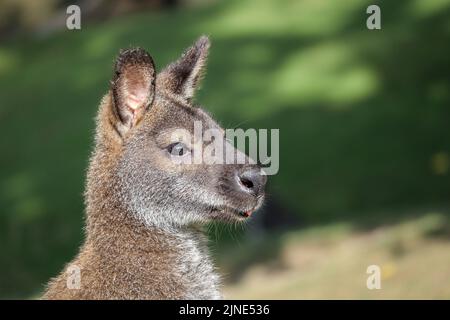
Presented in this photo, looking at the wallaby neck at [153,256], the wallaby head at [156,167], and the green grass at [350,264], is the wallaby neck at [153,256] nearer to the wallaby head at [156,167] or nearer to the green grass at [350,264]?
the wallaby head at [156,167]

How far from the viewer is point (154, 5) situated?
26.7 meters

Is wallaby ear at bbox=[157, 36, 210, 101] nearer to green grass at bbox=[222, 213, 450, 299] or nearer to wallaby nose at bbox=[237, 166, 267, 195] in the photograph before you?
wallaby nose at bbox=[237, 166, 267, 195]

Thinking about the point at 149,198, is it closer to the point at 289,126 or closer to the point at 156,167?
the point at 156,167

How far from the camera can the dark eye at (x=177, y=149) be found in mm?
6930

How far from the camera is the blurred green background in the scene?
41.2ft

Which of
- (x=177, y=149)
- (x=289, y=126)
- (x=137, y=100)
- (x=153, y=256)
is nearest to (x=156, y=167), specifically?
(x=177, y=149)

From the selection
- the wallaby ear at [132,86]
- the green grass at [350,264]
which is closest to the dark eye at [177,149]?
the wallaby ear at [132,86]

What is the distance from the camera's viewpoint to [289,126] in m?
18.9

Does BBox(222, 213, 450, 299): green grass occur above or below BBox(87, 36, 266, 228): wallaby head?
above

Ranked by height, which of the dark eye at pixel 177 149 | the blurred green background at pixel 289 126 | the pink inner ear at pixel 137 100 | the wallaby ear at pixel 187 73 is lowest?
the dark eye at pixel 177 149

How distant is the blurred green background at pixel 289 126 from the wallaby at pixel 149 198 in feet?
10.8

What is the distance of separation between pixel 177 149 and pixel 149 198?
365 millimetres

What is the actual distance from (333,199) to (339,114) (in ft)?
8.92

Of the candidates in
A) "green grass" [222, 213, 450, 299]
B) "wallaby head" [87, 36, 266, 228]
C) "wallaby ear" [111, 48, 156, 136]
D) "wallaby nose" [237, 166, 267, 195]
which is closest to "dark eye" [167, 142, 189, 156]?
"wallaby head" [87, 36, 266, 228]
